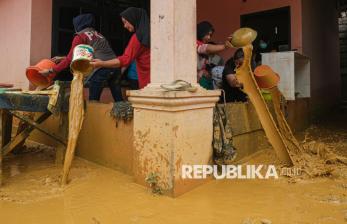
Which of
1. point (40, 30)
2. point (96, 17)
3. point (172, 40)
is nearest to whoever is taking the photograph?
point (172, 40)

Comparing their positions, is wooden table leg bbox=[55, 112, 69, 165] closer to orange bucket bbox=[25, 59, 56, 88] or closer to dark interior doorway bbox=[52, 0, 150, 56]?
orange bucket bbox=[25, 59, 56, 88]

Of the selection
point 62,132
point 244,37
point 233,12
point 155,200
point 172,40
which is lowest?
point 155,200

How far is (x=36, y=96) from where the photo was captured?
9.03 ft

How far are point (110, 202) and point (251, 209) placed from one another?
1088 mm

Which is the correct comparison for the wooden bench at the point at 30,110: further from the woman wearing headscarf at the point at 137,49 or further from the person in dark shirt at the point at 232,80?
the person in dark shirt at the point at 232,80

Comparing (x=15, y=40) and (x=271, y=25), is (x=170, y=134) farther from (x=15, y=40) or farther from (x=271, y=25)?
(x=271, y=25)

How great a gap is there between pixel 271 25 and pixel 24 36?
4.96 metres

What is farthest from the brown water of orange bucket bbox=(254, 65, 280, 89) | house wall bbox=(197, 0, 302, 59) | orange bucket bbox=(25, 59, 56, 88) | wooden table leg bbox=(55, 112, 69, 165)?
house wall bbox=(197, 0, 302, 59)

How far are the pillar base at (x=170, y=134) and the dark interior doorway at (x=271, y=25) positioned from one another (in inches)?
167

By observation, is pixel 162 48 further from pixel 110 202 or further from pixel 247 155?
pixel 247 155

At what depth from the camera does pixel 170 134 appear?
2.42 m

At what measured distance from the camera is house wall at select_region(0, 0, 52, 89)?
419 cm

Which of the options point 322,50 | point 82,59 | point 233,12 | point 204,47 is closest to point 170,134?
point 82,59

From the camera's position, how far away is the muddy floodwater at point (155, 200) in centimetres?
201
